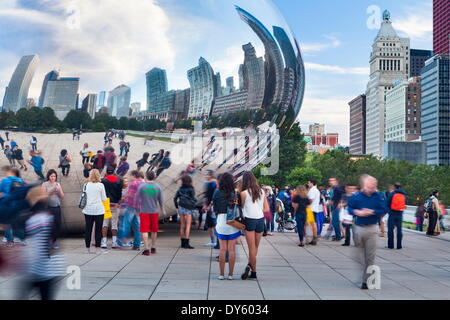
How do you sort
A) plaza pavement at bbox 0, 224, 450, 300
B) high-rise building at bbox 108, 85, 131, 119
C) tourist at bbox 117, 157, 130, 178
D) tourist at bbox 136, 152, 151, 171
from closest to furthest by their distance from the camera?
plaza pavement at bbox 0, 224, 450, 300 < high-rise building at bbox 108, 85, 131, 119 < tourist at bbox 136, 152, 151, 171 < tourist at bbox 117, 157, 130, 178

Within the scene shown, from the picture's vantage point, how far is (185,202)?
33.3ft

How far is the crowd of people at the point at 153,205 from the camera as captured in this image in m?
5.07

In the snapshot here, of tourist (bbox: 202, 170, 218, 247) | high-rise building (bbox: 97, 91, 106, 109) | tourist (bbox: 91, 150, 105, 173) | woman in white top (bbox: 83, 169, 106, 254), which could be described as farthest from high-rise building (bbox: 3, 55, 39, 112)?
tourist (bbox: 202, 170, 218, 247)

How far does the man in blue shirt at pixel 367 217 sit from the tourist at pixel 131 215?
3932 mm

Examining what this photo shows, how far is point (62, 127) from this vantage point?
8609mm

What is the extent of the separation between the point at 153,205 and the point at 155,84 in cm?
228

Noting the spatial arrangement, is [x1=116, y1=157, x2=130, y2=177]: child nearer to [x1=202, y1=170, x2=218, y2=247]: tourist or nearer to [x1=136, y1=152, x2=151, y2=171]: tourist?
[x1=136, y1=152, x2=151, y2=171]: tourist

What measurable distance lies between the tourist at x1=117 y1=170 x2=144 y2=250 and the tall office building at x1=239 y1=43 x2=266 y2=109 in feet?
7.51

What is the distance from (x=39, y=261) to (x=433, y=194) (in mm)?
12860

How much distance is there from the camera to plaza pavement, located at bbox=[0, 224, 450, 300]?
20.5 feet

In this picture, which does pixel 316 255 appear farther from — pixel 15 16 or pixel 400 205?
pixel 15 16

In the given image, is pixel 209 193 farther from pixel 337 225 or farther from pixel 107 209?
pixel 337 225

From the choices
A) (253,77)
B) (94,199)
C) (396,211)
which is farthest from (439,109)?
(94,199)
